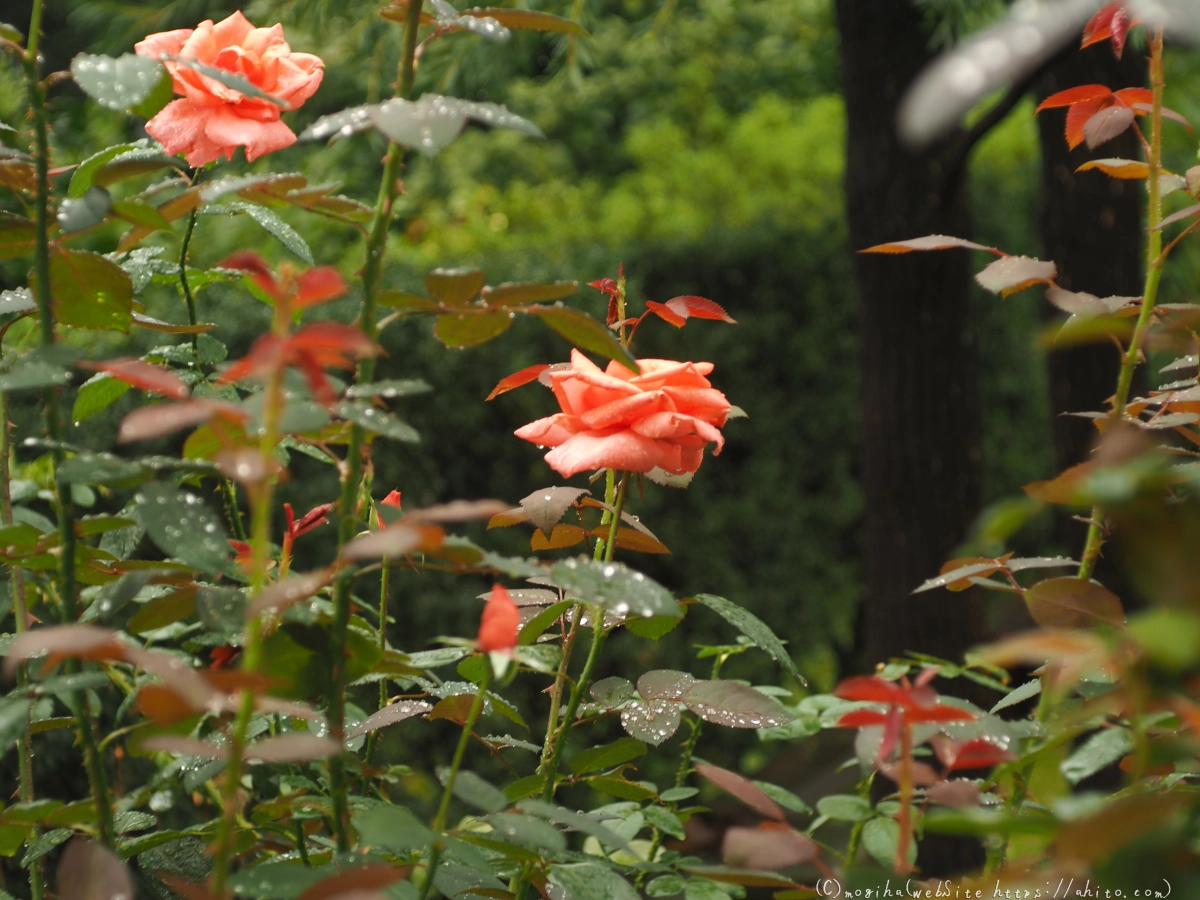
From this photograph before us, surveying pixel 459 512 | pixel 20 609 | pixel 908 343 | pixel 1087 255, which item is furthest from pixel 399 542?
pixel 1087 255

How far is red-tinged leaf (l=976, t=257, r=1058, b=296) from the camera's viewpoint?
92 cm

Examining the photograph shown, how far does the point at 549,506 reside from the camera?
2.98 feet

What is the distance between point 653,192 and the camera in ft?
19.9

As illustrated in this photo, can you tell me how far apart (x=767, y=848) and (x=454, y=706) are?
38cm

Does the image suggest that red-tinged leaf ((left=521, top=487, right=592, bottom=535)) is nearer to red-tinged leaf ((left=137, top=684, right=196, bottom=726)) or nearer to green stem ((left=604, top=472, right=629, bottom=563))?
green stem ((left=604, top=472, right=629, bottom=563))

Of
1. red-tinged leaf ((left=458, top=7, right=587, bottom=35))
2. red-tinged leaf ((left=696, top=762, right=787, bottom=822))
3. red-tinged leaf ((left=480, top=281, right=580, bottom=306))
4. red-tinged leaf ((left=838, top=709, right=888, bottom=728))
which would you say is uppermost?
red-tinged leaf ((left=458, top=7, right=587, bottom=35))

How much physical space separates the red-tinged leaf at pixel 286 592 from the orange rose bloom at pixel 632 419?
0.28 m

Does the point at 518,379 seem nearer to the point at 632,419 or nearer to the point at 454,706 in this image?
the point at 632,419

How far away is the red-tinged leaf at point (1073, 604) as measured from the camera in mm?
759

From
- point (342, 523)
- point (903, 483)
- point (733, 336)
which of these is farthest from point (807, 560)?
point (342, 523)

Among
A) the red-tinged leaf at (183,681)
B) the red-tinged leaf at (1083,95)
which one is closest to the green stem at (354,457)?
the red-tinged leaf at (183,681)

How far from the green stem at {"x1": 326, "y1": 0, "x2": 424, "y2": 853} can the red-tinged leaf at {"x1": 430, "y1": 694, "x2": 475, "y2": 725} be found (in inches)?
6.7

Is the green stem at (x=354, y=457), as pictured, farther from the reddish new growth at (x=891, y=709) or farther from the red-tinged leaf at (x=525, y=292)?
the reddish new growth at (x=891, y=709)

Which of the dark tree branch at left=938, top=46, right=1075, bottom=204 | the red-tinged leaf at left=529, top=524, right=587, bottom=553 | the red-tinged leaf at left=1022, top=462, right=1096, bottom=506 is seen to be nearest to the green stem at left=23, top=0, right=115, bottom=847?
the red-tinged leaf at left=529, top=524, right=587, bottom=553
